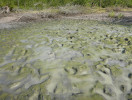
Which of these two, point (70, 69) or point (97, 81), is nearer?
point (97, 81)

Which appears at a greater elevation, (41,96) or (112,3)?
(112,3)

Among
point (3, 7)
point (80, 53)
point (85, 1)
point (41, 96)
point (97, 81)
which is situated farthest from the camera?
point (85, 1)

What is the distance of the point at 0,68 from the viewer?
7.57 feet

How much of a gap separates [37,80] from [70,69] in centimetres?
62

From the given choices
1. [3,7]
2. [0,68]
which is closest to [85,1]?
[3,7]

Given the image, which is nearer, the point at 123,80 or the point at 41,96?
the point at 41,96

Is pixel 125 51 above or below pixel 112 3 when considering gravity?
below

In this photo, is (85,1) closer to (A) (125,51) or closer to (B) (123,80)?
(A) (125,51)

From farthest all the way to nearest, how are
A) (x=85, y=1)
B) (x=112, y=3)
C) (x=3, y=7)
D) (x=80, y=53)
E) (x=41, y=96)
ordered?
(x=112, y=3) < (x=85, y=1) < (x=3, y=7) < (x=80, y=53) < (x=41, y=96)

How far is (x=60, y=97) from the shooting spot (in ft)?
5.23

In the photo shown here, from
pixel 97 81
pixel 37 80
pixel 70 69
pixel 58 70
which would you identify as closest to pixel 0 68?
pixel 37 80

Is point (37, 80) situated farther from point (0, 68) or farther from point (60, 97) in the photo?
point (0, 68)

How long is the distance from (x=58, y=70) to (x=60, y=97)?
0.68m

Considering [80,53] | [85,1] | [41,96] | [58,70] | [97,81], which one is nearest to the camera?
[41,96]
